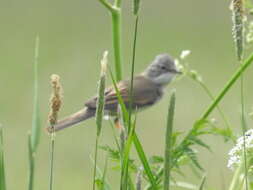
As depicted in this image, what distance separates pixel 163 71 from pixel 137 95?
858 millimetres

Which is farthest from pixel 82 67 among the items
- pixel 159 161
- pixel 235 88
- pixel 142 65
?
pixel 159 161

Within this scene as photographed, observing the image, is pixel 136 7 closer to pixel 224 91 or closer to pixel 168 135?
pixel 168 135

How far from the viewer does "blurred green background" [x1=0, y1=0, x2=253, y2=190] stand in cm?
1048

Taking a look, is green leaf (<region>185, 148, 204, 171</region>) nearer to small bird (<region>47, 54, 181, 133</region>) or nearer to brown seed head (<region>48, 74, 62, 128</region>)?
brown seed head (<region>48, 74, 62, 128</region>)

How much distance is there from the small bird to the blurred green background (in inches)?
65.5

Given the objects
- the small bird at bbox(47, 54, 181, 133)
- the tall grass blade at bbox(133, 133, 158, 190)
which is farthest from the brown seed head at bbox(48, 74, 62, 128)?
the small bird at bbox(47, 54, 181, 133)

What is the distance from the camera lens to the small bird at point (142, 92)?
548 centimetres

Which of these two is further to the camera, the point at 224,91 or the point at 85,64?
the point at 85,64

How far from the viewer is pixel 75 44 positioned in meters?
15.3

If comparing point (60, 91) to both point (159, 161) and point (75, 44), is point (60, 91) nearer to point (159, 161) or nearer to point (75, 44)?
point (159, 161)

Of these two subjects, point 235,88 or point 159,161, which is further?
point 235,88

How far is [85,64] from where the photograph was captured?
14336 mm

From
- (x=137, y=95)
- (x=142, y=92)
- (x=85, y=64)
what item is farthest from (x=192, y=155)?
(x=85, y=64)

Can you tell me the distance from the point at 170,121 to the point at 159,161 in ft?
2.34
